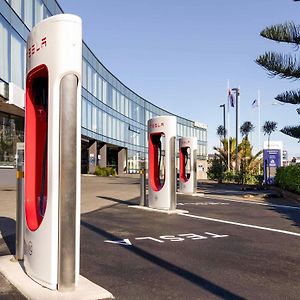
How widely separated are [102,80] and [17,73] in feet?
80.9

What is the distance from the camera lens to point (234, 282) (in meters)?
5.59

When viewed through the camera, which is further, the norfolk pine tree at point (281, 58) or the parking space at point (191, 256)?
the norfolk pine tree at point (281, 58)

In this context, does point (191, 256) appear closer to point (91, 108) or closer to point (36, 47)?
point (36, 47)

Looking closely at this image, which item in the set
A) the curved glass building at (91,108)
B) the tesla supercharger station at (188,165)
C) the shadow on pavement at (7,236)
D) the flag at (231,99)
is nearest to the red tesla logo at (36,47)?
the shadow on pavement at (7,236)

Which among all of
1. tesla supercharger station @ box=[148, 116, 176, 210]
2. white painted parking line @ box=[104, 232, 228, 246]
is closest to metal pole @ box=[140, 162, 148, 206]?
tesla supercharger station @ box=[148, 116, 176, 210]

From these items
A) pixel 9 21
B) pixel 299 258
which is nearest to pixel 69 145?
pixel 299 258

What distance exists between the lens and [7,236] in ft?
28.5

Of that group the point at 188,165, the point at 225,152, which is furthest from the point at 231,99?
the point at 188,165

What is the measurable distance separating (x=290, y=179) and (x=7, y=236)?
1386cm

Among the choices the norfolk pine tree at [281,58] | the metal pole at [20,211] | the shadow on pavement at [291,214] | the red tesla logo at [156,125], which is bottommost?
the shadow on pavement at [291,214]

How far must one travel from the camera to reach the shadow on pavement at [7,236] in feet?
24.3

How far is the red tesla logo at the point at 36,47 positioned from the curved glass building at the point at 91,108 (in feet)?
37.4

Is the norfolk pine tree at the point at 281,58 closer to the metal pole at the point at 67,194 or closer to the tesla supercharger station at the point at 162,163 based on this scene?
the tesla supercharger station at the point at 162,163

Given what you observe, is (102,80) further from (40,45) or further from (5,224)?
(40,45)
